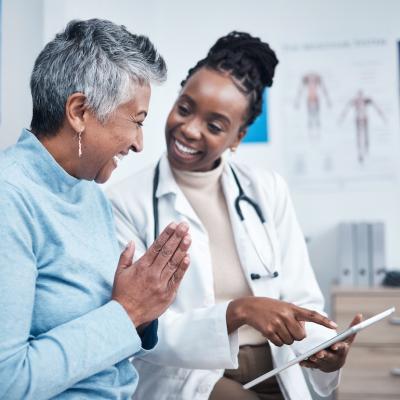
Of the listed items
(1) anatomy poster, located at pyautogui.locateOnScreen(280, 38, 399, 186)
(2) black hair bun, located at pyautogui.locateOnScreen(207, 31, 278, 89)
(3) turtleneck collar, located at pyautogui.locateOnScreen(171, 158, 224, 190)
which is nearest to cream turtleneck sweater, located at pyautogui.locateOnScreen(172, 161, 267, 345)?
(3) turtleneck collar, located at pyautogui.locateOnScreen(171, 158, 224, 190)

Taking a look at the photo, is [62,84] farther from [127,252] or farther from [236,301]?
[236,301]

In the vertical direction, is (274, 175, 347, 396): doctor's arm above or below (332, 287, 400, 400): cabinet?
above

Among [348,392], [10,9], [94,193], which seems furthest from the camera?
[348,392]

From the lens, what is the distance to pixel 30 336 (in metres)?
1.05

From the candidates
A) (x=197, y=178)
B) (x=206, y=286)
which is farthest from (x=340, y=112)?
(x=206, y=286)

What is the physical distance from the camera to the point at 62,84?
3.74 ft

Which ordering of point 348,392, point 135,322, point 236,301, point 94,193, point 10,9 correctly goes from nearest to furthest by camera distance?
point 135,322 < point 94,193 < point 236,301 < point 10,9 < point 348,392

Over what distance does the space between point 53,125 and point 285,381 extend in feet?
2.79

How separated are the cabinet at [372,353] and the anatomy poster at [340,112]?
712mm

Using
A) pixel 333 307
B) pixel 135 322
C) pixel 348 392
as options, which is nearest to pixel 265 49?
pixel 135 322

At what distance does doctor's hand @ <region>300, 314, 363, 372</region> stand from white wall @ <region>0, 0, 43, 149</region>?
92 centimetres

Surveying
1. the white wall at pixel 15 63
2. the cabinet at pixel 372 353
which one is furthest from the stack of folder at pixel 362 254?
the white wall at pixel 15 63

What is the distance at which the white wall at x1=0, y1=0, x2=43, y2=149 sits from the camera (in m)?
1.66

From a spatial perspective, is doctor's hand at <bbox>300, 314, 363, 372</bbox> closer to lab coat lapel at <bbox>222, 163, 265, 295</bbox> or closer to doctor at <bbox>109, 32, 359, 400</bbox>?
doctor at <bbox>109, 32, 359, 400</bbox>
